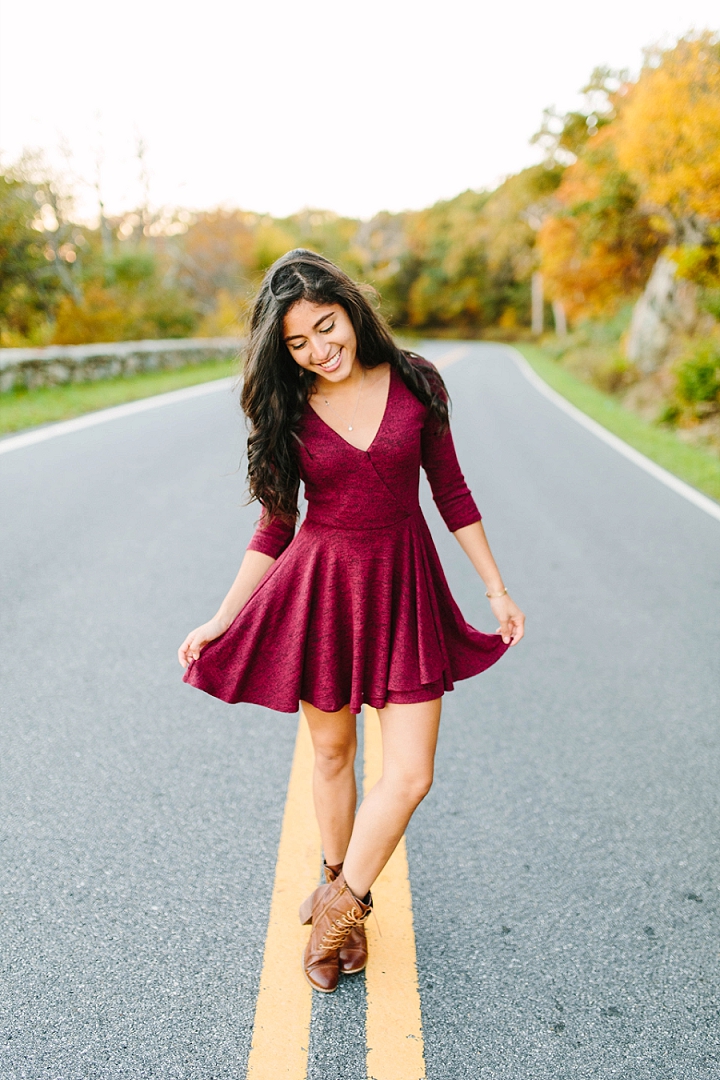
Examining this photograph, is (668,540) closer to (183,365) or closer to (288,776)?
(288,776)

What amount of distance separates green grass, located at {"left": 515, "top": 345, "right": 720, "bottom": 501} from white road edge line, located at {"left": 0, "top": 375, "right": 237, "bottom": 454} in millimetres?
5394

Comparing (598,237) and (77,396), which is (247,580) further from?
(598,237)

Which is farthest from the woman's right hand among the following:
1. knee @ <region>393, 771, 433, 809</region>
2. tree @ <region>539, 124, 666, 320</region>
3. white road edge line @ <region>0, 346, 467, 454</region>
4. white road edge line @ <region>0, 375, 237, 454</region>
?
tree @ <region>539, 124, 666, 320</region>

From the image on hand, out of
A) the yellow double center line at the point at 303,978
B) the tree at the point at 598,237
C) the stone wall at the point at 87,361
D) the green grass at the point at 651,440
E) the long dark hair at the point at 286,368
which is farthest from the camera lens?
the tree at the point at 598,237

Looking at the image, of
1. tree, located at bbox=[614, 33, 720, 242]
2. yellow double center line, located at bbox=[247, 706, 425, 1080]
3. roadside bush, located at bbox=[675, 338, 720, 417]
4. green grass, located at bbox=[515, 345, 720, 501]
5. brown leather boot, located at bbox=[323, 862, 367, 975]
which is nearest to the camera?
yellow double center line, located at bbox=[247, 706, 425, 1080]

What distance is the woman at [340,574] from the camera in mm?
2076

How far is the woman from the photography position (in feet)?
6.81

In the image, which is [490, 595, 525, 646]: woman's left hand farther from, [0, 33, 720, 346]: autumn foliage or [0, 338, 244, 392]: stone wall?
[0, 338, 244, 392]: stone wall

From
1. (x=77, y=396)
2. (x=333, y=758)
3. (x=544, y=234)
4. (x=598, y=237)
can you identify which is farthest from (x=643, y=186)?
(x=333, y=758)

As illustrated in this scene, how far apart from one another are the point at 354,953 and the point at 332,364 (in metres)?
1.64

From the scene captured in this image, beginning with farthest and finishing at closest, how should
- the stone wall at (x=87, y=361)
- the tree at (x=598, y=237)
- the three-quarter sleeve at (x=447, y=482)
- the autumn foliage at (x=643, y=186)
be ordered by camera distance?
the tree at (x=598, y=237) < the autumn foliage at (x=643, y=186) < the stone wall at (x=87, y=361) < the three-quarter sleeve at (x=447, y=482)

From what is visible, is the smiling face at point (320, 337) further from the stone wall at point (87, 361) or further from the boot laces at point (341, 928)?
the stone wall at point (87, 361)

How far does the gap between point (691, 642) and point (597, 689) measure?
0.94 metres

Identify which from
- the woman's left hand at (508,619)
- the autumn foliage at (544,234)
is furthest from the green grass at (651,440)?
the woman's left hand at (508,619)
